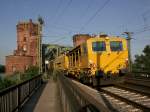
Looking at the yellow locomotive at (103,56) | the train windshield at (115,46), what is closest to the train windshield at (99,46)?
the yellow locomotive at (103,56)

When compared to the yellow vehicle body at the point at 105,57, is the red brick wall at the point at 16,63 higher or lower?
higher

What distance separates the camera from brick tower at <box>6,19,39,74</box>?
7731 centimetres

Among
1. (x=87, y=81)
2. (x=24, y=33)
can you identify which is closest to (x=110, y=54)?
(x=87, y=81)

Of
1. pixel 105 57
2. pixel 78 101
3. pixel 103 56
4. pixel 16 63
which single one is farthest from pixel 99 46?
pixel 16 63

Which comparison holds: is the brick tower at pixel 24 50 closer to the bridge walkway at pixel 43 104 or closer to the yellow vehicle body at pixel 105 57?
the yellow vehicle body at pixel 105 57

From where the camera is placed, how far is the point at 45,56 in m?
82.0

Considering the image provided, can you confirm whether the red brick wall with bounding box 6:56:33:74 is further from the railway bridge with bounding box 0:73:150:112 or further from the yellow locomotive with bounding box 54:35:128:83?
the railway bridge with bounding box 0:73:150:112

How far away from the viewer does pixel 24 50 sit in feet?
276

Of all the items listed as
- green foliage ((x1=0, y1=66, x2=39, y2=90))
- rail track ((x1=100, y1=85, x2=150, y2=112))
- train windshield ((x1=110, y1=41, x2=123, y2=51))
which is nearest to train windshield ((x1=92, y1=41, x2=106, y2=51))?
train windshield ((x1=110, y1=41, x2=123, y2=51))

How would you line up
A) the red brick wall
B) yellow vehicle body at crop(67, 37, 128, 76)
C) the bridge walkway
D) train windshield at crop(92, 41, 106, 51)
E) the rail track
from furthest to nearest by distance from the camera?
the red brick wall
train windshield at crop(92, 41, 106, 51)
yellow vehicle body at crop(67, 37, 128, 76)
the bridge walkway
the rail track

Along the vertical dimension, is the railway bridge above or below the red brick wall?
below

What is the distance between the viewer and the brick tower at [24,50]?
77312 mm

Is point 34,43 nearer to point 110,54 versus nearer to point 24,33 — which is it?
point 24,33

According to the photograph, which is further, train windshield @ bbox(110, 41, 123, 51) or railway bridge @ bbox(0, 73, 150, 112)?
train windshield @ bbox(110, 41, 123, 51)
